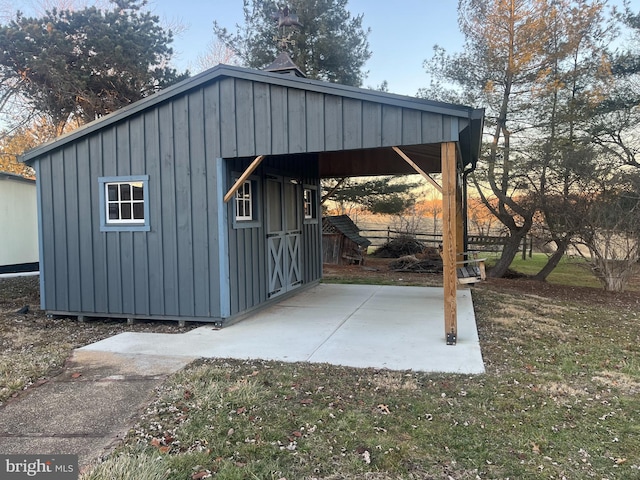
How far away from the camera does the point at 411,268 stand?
13.0 metres

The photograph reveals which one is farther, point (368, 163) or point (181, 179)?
point (368, 163)

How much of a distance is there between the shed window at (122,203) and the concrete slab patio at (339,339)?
149 centimetres

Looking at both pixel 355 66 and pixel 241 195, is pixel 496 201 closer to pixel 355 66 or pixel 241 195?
pixel 355 66

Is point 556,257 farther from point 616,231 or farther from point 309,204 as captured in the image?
point 309,204

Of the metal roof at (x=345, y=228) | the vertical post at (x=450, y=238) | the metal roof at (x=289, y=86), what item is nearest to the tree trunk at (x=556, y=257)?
the metal roof at (x=289, y=86)

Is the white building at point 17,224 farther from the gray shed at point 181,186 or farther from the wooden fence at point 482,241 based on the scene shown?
the wooden fence at point 482,241

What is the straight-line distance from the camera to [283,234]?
24.7 feet

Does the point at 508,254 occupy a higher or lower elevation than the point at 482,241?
lower

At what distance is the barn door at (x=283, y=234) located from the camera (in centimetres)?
710

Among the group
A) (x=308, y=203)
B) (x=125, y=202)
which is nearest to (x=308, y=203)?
(x=308, y=203)

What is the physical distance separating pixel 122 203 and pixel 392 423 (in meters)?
4.75

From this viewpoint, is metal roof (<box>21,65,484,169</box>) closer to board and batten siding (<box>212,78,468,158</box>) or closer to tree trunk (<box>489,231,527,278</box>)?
board and batten siding (<box>212,78,468,158</box>)

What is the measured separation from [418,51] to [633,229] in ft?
23.8

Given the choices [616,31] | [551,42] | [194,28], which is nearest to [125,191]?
[551,42]
